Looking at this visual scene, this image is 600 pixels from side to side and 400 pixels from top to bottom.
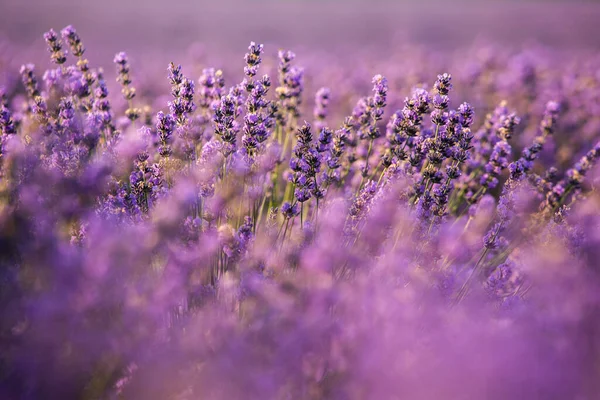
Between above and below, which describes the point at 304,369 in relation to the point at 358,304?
below

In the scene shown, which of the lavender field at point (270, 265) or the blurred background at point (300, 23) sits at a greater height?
the blurred background at point (300, 23)

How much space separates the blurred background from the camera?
17.2 metres

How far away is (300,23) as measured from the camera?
74.4 ft

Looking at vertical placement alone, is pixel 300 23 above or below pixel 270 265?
above

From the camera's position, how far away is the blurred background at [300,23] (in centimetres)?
1720

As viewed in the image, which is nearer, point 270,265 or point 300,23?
point 270,265

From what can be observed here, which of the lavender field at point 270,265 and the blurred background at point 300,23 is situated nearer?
the lavender field at point 270,265

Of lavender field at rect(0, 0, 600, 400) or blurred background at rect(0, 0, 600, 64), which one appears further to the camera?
blurred background at rect(0, 0, 600, 64)

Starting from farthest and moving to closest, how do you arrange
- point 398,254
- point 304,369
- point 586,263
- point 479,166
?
point 479,166 < point 398,254 < point 586,263 < point 304,369

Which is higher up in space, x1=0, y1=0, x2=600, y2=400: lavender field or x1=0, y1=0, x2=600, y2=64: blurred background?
x1=0, y1=0, x2=600, y2=64: blurred background

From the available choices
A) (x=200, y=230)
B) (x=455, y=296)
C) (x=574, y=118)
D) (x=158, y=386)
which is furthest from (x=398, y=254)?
(x=574, y=118)

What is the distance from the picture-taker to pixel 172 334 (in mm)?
1724

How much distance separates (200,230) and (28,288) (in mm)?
839

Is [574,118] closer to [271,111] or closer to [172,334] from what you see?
[271,111]
